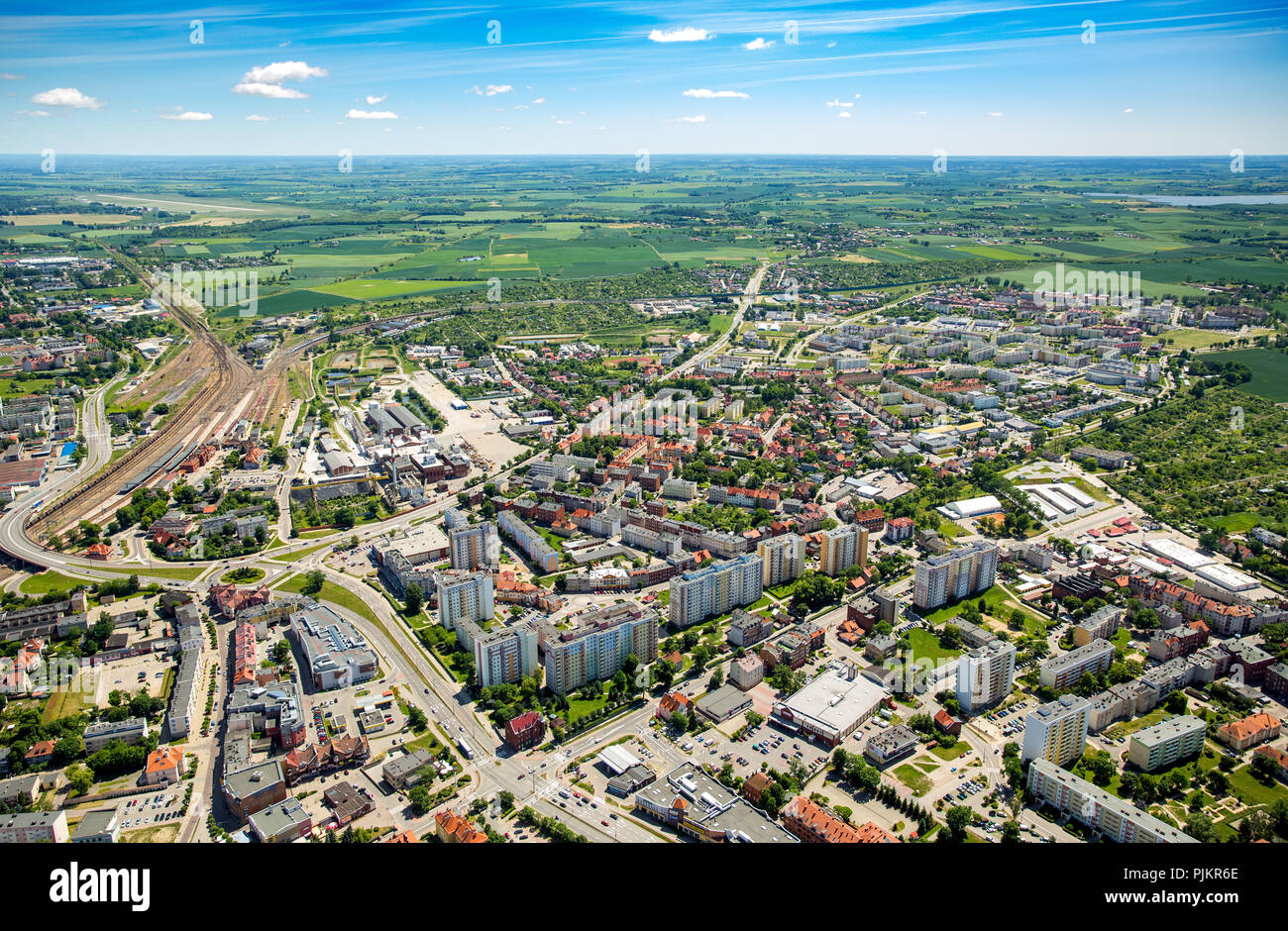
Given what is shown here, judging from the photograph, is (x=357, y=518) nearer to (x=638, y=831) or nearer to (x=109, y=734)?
(x=109, y=734)

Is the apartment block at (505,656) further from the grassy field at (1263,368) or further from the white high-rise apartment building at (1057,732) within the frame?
the grassy field at (1263,368)

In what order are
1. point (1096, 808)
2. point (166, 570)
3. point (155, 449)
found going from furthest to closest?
point (155, 449) < point (166, 570) < point (1096, 808)

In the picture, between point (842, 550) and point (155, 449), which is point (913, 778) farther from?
point (155, 449)

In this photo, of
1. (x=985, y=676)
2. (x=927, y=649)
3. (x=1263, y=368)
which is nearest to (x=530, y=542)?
(x=927, y=649)

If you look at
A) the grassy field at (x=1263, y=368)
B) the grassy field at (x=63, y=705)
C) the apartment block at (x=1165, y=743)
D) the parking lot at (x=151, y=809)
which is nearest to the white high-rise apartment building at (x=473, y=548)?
the grassy field at (x=63, y=705)

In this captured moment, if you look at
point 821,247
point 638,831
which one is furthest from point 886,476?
point 821,247
